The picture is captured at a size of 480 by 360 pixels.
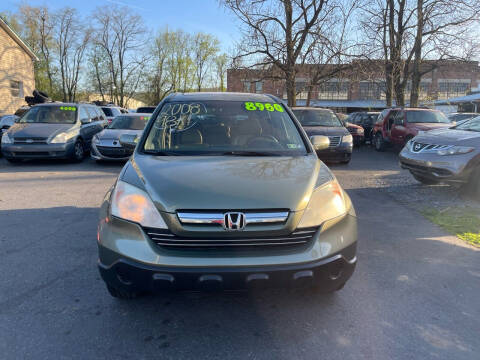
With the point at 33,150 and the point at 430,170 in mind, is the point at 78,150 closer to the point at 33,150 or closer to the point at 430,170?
the point at 33,150

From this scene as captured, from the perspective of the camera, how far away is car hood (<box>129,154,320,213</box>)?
2.30 m

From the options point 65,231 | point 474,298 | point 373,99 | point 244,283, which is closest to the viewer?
point 244,283

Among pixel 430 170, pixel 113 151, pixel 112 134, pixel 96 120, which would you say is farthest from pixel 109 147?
pixel 430 170

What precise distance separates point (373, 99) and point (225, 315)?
49721 mm

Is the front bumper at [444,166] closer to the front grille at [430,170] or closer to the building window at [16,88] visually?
the front grille at [430,170]

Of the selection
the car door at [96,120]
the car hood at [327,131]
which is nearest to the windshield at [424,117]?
the car hood at [327,131]

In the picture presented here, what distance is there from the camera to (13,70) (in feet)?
77.7

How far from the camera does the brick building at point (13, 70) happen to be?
22.6 m

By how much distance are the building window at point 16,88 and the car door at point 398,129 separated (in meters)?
23.4

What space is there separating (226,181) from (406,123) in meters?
12.1

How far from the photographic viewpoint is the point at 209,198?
91.0 inches

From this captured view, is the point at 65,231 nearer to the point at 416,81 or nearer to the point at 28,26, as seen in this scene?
the point at 416,81

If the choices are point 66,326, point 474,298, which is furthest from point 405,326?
point 66,326

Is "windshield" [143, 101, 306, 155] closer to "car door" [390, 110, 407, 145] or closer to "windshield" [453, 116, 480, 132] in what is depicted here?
"windshield" [453, 116, 480, 132]
